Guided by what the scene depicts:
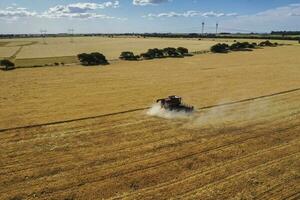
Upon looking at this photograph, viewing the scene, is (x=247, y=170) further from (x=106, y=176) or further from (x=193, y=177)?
(x=106, y=176)

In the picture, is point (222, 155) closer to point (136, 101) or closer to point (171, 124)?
point (171, 124)

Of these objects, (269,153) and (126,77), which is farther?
(126,77)

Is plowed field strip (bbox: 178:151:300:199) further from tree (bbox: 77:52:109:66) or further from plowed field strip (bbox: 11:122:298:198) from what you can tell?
tree (bbox: 77:52:109:66)

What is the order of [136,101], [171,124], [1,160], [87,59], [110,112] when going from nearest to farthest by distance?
1. [1,160]
2. [171,124]
3. [110,112]
4. [136,101]
5. [87,59]

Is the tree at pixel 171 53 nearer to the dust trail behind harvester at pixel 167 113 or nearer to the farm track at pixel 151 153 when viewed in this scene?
the dust trail behind harvester at pixel 167 113

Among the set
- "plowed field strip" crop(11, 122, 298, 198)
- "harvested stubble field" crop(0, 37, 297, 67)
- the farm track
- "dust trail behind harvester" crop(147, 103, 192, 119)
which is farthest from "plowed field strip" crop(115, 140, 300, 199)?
"harvested stubble field" crop(0, 37, 297, 67)

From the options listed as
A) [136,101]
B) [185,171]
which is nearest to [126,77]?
[136,101]
